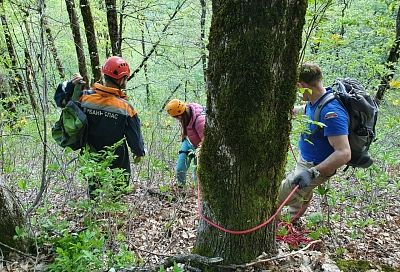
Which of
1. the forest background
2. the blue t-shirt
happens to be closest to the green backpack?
the forest background

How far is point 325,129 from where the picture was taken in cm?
383

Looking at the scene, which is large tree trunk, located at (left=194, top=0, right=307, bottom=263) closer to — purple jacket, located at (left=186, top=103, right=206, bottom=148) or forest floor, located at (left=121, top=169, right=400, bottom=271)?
forest floor, located at (left=121, top=169, right=400, bottom=271)

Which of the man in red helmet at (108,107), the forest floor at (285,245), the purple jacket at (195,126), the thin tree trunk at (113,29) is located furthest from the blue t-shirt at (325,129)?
the thin tree trunk at (113,29)

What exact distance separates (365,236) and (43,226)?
346 centimetres

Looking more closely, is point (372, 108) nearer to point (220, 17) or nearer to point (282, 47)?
point (282, 47)

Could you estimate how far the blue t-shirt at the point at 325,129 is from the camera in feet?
12.3

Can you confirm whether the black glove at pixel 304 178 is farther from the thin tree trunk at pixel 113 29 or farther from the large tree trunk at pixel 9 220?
the thin tree trunk at pixel 113 29

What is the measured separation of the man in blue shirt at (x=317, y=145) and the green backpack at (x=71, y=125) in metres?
2.48

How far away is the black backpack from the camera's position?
3848 mm

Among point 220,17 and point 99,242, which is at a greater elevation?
point 220,17

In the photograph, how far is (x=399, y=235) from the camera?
14.5ft

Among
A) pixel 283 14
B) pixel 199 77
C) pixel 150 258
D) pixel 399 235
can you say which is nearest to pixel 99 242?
pixel 150 258

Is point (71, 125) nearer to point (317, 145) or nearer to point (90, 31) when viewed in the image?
point (317, 145)

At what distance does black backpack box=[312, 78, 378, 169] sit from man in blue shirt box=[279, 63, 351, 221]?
83 mm
